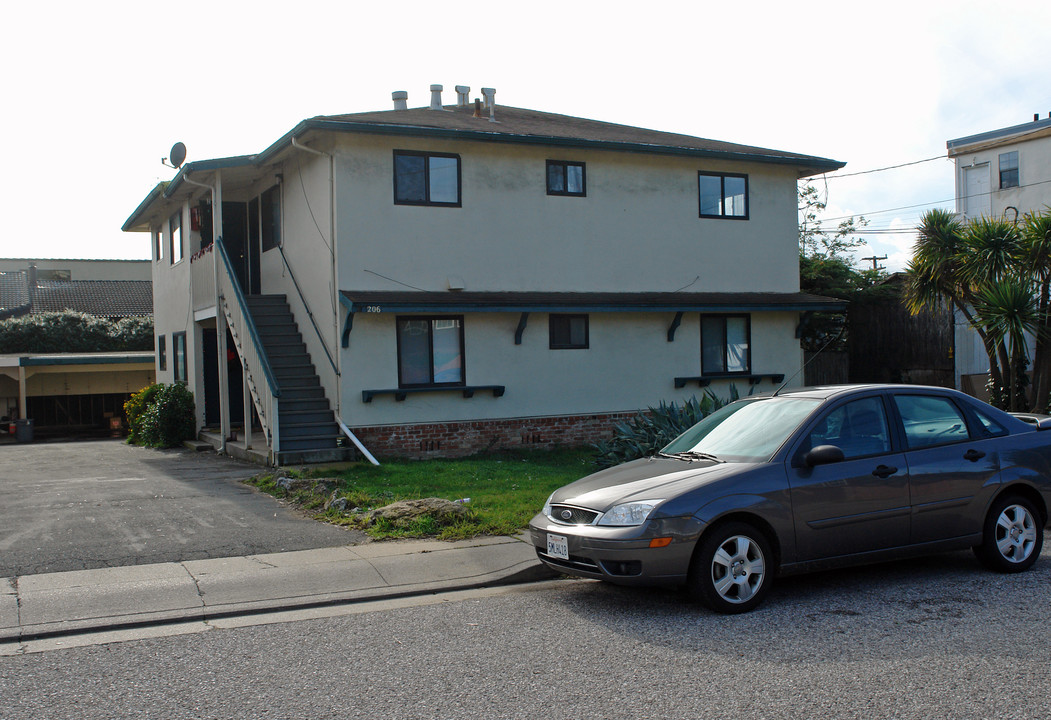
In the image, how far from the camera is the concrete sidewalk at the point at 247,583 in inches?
250

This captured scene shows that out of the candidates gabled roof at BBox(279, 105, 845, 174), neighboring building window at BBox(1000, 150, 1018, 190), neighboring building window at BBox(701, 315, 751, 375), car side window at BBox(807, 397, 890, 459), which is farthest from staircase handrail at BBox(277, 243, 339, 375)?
neighboring building window at BBox(1000, 150, 1018, 190)

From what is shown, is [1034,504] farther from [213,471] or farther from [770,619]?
[213,471]

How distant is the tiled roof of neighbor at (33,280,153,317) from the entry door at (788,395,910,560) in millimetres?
41648

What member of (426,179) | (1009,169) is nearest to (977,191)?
(1009,169)

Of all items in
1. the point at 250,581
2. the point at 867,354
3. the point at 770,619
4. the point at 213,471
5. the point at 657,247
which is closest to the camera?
the point at 770,619

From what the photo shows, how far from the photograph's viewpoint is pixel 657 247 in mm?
17594

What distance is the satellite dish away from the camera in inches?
701

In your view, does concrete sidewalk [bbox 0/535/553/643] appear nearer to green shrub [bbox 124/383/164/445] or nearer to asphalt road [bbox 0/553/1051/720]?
asphalt road [bbox 0/553/1051/720]

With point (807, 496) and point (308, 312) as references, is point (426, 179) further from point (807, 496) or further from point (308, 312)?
point (807, 496)

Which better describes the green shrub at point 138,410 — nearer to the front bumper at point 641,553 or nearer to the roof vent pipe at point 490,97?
the roof vent pipe at point 490,97

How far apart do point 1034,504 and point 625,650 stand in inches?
160

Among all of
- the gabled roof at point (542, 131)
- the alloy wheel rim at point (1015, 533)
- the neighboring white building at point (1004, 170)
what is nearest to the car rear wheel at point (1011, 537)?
the alloy wheel rim at point (1015, 533)

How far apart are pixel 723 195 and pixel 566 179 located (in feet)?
11.7

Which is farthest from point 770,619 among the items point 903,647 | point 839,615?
point 903,647
